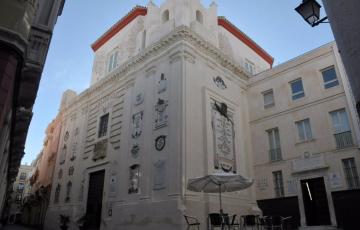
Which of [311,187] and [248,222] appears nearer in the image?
[248,222]

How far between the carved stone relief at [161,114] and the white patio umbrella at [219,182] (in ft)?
13.9

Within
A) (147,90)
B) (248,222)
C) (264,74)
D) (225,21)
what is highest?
(225,21)

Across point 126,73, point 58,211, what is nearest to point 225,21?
point 126,73

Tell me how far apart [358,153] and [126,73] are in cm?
1337

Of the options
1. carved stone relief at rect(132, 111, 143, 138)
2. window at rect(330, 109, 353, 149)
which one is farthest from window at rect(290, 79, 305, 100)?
carved stone relief at rect(132, 111, 143, 138)

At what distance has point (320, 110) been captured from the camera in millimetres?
15375

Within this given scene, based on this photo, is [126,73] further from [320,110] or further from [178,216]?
[320,110]

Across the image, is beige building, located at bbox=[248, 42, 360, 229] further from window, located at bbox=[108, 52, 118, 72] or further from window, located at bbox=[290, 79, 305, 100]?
window, located at bbox=[108, 52, 118, 72]

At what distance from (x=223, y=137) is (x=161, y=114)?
349 cm

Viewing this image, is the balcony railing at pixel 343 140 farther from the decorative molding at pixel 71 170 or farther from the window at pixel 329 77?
the decorative molding at pixel 71 170

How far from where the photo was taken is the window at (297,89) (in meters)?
16.7

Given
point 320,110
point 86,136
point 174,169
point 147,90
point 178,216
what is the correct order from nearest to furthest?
point 178,216
point 174,169
point 320,110
point 147,90
point 86,136

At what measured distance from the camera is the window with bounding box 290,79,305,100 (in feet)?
54.8

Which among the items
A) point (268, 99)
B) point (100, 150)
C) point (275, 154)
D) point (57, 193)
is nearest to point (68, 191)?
point (57, 193)
